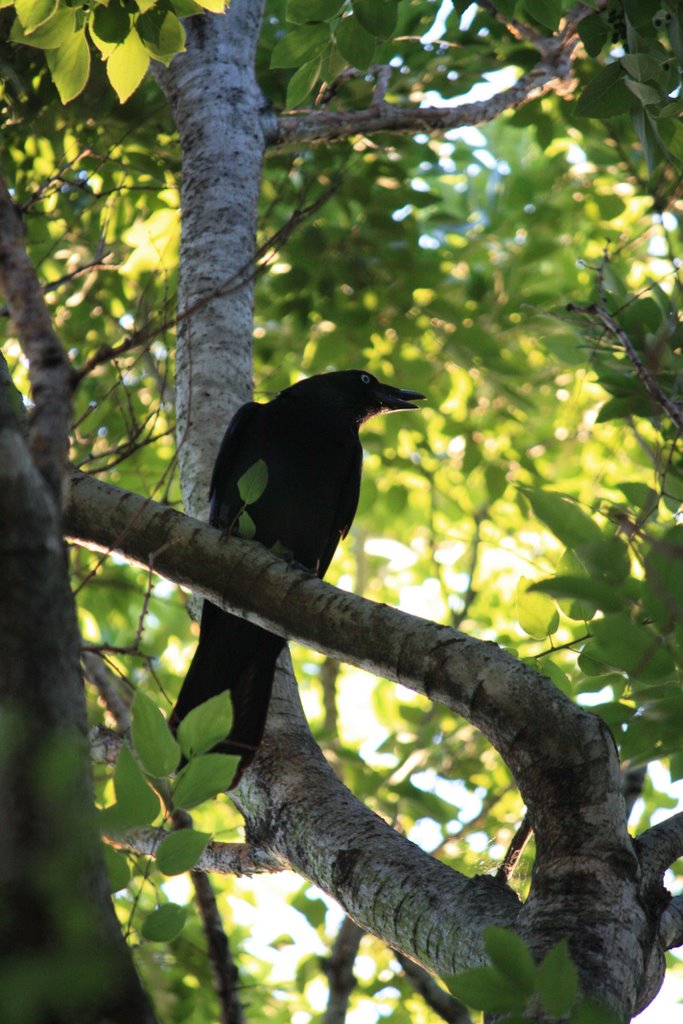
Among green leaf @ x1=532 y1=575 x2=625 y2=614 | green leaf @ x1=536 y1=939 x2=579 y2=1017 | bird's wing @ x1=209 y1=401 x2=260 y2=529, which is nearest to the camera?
green leaf @ x1=536 y1=939 x2=579 y2=1017

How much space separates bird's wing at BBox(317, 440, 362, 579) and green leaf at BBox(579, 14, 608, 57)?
6.20 ft

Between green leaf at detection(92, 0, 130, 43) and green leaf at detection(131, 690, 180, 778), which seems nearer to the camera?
green leaf at detection(131, 690, 180, 778)

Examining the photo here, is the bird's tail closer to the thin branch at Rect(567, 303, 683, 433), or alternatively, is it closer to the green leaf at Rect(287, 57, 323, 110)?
the thin branch at Rect(567, 303, 683, 433)

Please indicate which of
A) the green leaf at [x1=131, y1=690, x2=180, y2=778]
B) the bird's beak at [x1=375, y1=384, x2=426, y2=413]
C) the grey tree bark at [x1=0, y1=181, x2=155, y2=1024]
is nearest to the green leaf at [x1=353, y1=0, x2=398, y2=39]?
the grey tree bark at [x1=0, y1=181, x2=155, y2=1024]

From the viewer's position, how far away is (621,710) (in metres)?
1.85

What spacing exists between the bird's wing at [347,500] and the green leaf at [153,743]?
8.84 feet

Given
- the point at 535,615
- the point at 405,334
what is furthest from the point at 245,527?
the point at 405,334

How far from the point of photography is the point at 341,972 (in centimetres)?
339

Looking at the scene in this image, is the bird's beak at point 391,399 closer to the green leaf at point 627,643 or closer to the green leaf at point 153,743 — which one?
the green leaf at point 627,643

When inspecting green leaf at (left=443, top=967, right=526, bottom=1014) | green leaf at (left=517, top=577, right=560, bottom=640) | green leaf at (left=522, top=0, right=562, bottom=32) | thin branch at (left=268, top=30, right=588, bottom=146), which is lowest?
green leaf at (left=443, top=967, right=526, bottom=1014)

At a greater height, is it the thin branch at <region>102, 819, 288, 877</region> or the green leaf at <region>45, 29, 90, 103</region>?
the green leaf at <region>45, 29, 90, 103</region>

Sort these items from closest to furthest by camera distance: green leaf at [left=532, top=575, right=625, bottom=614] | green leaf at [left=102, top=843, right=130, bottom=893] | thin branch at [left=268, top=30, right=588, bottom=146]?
green leaf at [left=102, top=843, right=130, bottom=893], green leaf at [left=532, top=575, right=625, bottom=614], thin branch at [left=268, top=30, right=588, bottom=146]

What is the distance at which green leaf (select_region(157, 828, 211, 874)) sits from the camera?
54.7 inches

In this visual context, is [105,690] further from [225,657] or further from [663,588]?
[663,588]
